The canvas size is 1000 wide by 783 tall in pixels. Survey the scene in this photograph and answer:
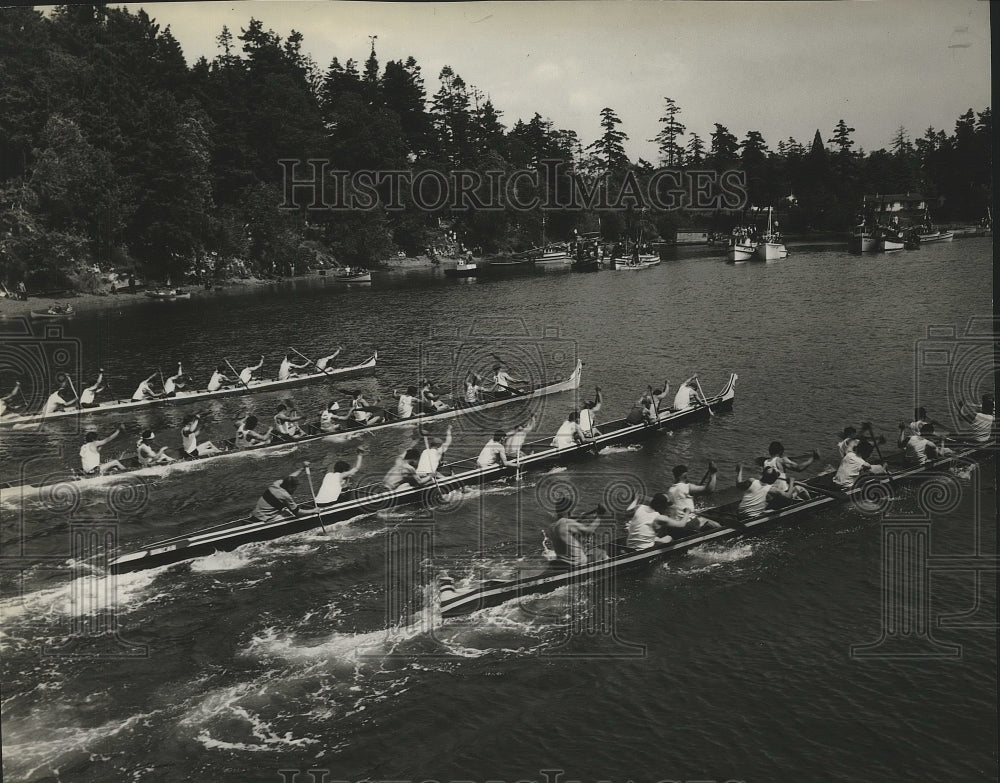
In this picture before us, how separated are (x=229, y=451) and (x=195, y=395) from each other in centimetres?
1180

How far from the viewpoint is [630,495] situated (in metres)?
27.0

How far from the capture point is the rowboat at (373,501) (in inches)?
826

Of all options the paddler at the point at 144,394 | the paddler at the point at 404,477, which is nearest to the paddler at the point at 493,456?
the paddler at the point at 404,477

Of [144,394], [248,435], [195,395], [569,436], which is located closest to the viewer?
[569,436]

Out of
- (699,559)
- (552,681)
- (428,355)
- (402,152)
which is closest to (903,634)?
(699,559)

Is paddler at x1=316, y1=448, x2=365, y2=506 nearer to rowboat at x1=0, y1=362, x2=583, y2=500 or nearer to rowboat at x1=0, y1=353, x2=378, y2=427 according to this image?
rowboat at x1=0, y1=362, x2=583, y2=500

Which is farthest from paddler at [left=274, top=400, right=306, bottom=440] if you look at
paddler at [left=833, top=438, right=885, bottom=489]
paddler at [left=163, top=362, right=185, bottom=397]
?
paddler at [left=833, top=438, right=885, bottom=489]

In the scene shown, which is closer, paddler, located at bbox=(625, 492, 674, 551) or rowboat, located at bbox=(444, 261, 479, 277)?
paddler, located at bbox=(625, 492, 674, 551)

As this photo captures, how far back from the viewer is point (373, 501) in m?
24.4

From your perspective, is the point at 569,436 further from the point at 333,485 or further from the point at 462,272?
the point at 462,272

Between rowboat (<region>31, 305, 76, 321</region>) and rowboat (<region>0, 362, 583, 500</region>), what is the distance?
51.2 metres

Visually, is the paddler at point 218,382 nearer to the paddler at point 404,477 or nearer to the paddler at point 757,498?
the paddler at point 404,477

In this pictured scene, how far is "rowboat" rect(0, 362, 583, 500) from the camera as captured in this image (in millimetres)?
27312

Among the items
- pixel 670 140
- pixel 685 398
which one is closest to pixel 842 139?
pixel 670 140
